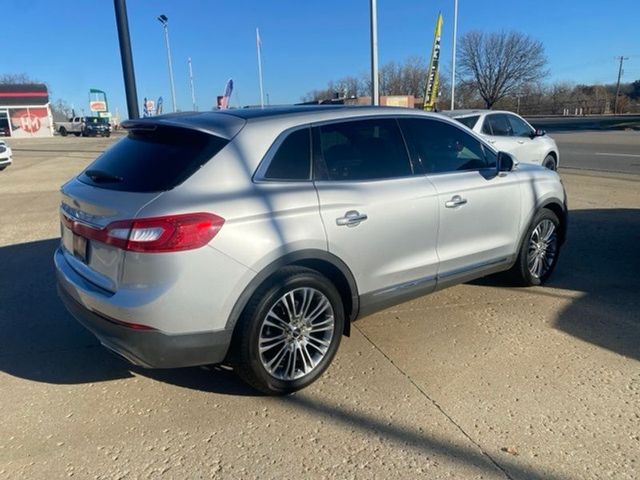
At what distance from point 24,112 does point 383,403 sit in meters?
67.9

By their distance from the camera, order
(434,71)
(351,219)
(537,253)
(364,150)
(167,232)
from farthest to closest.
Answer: (434,71)
(537,253)
(364,150)
(351,219)
(167,232)

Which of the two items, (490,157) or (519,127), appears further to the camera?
(519,127)

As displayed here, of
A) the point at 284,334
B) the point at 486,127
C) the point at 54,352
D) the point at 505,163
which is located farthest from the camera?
the point at 486,127

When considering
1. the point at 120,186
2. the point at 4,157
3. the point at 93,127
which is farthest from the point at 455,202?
the point at 93,127

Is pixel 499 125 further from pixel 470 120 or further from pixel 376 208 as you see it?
pixel 376 208

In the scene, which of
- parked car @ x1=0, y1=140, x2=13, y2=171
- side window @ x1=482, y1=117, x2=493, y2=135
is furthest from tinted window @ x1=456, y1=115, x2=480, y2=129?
parked car @ x1=0, y1=140, x2=13, y2=171

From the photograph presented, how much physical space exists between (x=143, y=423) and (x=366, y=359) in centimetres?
152

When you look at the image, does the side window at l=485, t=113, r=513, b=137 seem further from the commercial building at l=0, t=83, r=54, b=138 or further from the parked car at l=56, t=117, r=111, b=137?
the commercial building at l=0, t=83, r=54, b=138

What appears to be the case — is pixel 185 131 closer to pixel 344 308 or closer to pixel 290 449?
pixel 344 308

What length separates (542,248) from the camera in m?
4.92

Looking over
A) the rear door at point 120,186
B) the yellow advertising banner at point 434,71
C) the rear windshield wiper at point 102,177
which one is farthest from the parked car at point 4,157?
the yellow advertising banner at point 434,71

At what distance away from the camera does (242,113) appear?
11.2 feet

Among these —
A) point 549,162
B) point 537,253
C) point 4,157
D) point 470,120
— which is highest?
point 470,120

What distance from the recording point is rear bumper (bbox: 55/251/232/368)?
2766 millimetres
